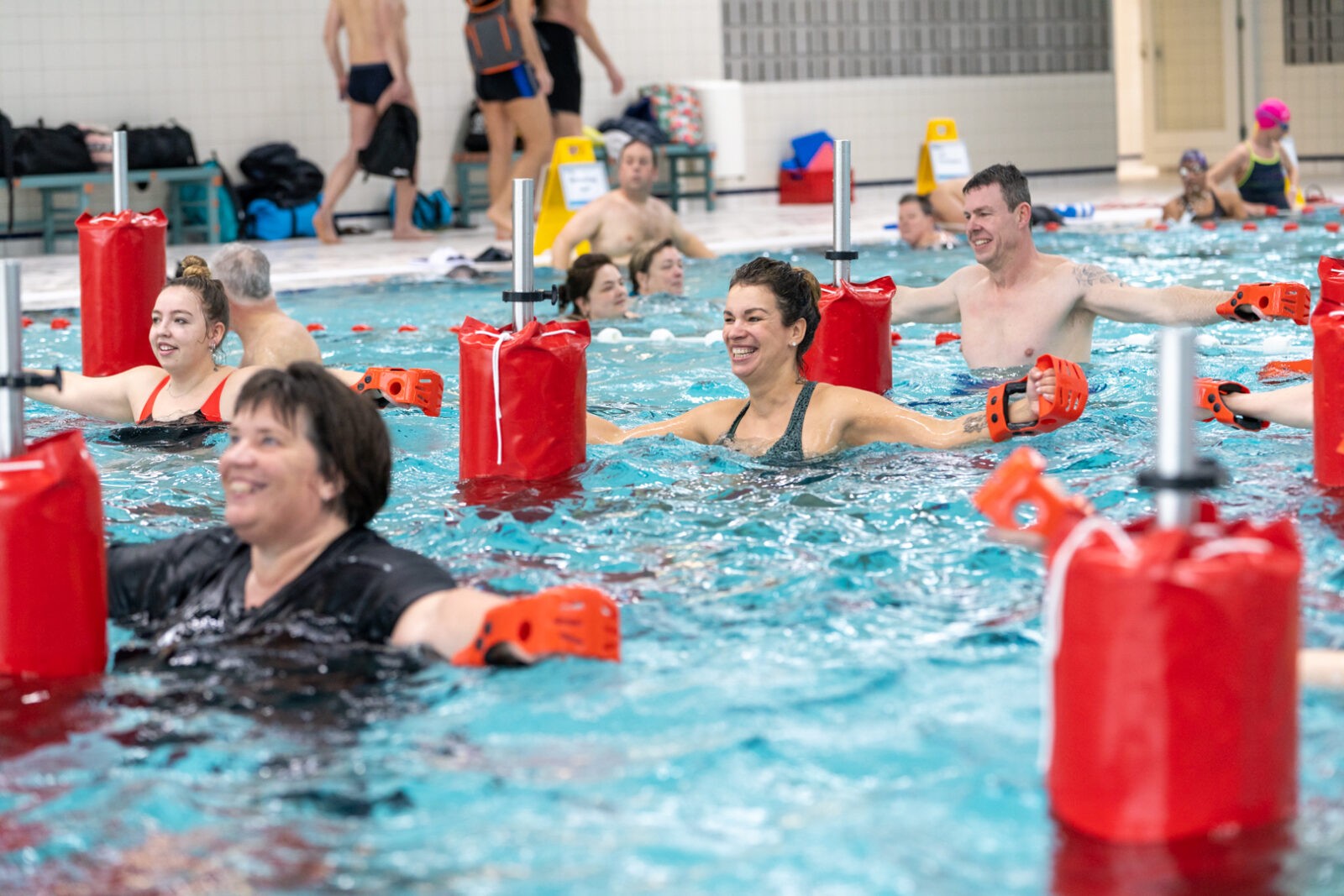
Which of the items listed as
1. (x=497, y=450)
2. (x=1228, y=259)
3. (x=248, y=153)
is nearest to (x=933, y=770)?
(x=497, y=450)

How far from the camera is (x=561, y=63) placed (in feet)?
44.4

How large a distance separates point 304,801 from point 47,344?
22.6 feet

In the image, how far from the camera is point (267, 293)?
6.04m

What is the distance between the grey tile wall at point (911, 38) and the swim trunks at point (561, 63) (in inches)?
173

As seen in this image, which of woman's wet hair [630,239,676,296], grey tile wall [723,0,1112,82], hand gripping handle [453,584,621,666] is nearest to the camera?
hand gripping handle [453,584,621,666]

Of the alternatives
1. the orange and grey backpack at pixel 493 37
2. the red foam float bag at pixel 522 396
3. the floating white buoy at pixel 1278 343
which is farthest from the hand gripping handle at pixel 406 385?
the orange and grey backpack at pixel 493 37

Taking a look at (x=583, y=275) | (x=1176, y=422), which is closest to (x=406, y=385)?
(x=1176, y=422)

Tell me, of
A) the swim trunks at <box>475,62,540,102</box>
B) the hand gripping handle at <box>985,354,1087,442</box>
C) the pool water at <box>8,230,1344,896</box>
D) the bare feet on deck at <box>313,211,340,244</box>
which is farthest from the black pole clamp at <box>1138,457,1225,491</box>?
the bare feet on deck at <box>313,211,340,244</box>

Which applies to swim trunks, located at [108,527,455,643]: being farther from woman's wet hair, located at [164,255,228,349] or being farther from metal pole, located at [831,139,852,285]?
metal pole, located at [831,139,852,285]

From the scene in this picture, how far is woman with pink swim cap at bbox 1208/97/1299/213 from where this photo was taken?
14.2 m

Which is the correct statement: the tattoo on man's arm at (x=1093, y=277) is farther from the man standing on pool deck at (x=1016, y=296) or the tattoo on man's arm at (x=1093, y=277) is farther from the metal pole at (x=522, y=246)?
the metal pole at (x=522, y=246)

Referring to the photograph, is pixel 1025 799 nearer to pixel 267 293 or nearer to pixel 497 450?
pixel 497 450

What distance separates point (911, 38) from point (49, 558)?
55.6ft

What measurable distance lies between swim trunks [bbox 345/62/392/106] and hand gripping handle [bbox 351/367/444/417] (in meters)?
8.33
